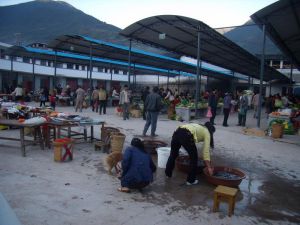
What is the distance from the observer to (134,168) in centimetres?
490

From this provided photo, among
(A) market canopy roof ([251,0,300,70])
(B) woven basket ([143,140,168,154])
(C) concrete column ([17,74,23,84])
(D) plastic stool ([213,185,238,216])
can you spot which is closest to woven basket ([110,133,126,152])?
(B) woven basket ([143,140,168,154])

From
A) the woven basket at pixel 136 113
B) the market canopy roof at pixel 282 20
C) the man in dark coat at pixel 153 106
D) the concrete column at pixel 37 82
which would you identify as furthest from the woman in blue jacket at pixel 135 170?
the concrete column at pixel 37 82

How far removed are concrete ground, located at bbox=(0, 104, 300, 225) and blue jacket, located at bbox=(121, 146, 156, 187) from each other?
0.26m

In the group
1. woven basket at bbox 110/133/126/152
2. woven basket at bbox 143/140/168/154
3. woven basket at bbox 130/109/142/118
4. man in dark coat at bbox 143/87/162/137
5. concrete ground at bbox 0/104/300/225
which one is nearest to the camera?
concrete ground at bbox 0/104/300/225

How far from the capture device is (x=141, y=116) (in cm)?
1575

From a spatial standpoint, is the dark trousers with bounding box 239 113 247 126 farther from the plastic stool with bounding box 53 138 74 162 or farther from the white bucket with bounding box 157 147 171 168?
the plastic stool with bounding box 53 138 74 162

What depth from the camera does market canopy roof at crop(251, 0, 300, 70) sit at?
10805 mm

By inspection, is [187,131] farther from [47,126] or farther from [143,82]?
[143,82]

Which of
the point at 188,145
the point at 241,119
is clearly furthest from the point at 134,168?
the point at 241,119

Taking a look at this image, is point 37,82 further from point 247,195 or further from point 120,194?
point 247,195

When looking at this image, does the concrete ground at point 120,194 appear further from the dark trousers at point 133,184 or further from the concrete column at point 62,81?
the concrete column at point 62,81

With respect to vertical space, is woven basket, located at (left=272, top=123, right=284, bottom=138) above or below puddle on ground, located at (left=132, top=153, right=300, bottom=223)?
above

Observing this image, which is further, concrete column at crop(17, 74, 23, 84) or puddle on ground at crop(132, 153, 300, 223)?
concrete column at crop(17, 74, 23, 84)

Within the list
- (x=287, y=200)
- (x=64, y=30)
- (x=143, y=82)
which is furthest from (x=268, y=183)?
(x=64, y=30)
